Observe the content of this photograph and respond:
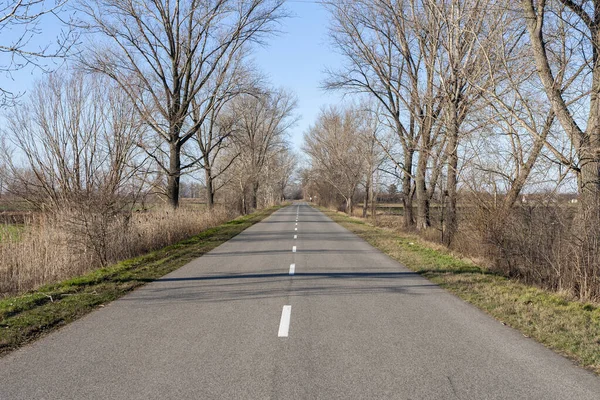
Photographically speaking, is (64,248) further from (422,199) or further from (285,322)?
(422,199)

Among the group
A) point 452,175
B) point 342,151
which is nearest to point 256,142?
point 342,151

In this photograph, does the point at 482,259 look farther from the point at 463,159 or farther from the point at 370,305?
the point at 370,305

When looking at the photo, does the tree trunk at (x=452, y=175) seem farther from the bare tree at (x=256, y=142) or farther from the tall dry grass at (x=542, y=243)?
the bare tree at (x=256, y=142)

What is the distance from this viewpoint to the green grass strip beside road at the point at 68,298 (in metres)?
6.69

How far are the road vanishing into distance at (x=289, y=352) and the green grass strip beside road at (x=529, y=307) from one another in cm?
26

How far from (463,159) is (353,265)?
5099 mm

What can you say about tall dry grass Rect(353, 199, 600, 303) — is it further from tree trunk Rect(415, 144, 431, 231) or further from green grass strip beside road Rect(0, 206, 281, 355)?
tree trunk Rect(415, 144, 431, 231)

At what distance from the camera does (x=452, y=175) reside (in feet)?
62.2

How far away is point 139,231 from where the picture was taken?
17328mm

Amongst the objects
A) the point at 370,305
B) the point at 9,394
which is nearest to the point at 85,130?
the point at 370,305

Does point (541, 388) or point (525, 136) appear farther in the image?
point (525, 136)

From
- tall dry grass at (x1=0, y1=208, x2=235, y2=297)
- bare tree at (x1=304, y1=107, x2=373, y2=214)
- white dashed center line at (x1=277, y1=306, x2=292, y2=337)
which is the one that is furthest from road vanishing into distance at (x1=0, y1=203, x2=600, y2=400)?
bare tree at (x1=304, y1=107, x2=373, y2=214)

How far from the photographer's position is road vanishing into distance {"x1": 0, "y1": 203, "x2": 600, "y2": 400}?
15.1ft

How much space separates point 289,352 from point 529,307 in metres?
4.65
